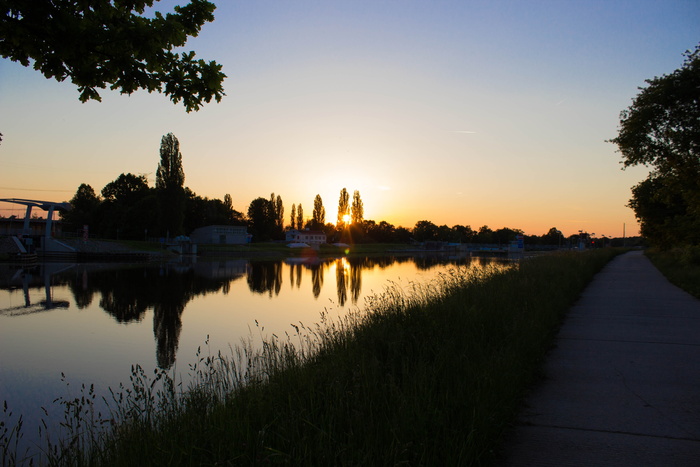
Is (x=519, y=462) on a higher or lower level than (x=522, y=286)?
lower

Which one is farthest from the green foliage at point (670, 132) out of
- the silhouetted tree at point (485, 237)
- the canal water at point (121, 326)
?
the silhouetted tree at point (485, 237)

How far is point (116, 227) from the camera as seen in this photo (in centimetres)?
8844

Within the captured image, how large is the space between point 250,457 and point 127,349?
8798 millimetres

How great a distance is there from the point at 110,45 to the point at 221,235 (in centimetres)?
8751

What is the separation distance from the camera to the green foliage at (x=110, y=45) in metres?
4.14

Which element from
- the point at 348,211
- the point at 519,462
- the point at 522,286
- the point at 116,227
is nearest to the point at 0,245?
the point at 116,227

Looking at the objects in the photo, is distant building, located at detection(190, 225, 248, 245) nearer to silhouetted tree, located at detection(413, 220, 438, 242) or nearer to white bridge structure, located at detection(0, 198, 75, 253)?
white bridge structure, located at detection(0, 198, 75, 253)

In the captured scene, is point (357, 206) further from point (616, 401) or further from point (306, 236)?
point (616, 401)

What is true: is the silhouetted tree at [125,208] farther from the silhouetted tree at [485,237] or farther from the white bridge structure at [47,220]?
the silhouetted tree at [485,237]

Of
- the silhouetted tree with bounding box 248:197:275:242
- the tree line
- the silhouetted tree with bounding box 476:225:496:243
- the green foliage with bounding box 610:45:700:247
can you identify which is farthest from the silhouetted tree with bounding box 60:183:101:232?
the silhouetted tree with bounding box 476:225:496:243

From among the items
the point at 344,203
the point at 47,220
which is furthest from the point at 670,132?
the point at 344,203

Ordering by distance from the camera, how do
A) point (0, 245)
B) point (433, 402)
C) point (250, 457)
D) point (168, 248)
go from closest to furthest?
point (250, 457), point (433, 402), point (0, 245), point (168, 248)

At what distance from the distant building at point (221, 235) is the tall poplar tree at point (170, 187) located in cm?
1757

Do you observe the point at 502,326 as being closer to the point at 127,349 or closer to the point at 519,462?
the point at 519,462
